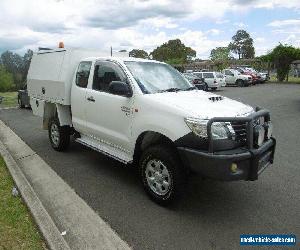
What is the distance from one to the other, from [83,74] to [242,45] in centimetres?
10626

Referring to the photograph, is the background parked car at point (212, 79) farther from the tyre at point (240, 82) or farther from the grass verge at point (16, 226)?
the grass verge at point (16, 226)

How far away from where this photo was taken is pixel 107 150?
618cm

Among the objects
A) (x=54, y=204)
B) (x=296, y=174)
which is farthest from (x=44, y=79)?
(x=296, y=174)

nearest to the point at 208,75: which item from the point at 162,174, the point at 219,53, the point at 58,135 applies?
the point at 58,135

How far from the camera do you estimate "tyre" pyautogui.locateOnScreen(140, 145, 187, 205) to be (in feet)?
15.5

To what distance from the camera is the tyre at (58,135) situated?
7.84 meters

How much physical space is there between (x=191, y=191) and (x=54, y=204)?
84.0 inches

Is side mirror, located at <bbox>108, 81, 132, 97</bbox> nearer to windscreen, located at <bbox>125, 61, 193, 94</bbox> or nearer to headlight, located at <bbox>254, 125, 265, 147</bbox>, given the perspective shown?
windscreen, located at <bbox>125, 61, 193, 94</bbox>

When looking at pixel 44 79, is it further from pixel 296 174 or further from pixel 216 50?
pixel 216 50

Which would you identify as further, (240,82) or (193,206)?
(240,82)

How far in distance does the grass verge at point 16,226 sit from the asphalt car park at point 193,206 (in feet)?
3.05

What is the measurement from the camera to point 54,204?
5.20 meters

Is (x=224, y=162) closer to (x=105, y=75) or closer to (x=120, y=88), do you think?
(x=120, y=88)

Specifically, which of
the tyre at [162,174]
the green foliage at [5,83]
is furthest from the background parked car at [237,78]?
the green foliage at [5,83]
